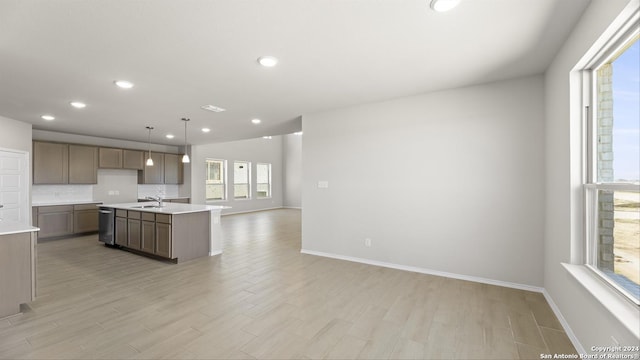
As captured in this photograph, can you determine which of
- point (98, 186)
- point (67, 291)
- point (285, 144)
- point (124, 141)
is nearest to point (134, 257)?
point (67, 291)

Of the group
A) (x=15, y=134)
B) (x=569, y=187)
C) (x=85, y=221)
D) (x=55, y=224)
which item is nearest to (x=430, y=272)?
(x=569, y=187)

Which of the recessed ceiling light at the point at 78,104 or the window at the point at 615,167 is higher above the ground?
the recessed ceiling light at the point at 78,104

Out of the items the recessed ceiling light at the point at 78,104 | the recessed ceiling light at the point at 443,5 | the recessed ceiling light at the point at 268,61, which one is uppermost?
the recessed ceiling light at the point at 443,5

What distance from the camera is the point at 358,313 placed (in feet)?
8.98

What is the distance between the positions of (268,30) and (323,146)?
2.72m

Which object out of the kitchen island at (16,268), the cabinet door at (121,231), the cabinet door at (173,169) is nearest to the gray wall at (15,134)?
the cabinet door at (121,231)

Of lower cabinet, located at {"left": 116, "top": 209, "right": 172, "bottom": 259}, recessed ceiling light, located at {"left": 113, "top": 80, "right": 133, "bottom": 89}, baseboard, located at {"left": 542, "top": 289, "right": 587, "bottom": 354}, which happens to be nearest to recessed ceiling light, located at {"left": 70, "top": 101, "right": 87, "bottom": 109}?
recessed ceiling light, located at {"left": 113, "top": 80, "right": 133, "bottom": 89}

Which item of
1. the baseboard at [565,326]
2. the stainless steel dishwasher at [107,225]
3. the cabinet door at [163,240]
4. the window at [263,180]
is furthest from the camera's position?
the window at [263,180]

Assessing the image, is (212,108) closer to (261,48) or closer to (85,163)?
(261,48)

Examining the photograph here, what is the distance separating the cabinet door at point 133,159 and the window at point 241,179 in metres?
3.35

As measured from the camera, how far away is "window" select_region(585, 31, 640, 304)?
169 centimetres

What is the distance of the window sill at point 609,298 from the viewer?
4.85ft

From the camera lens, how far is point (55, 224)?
6.08 metres

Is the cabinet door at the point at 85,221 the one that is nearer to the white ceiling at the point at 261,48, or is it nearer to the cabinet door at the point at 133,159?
the cabinet door at the point at 133,159
